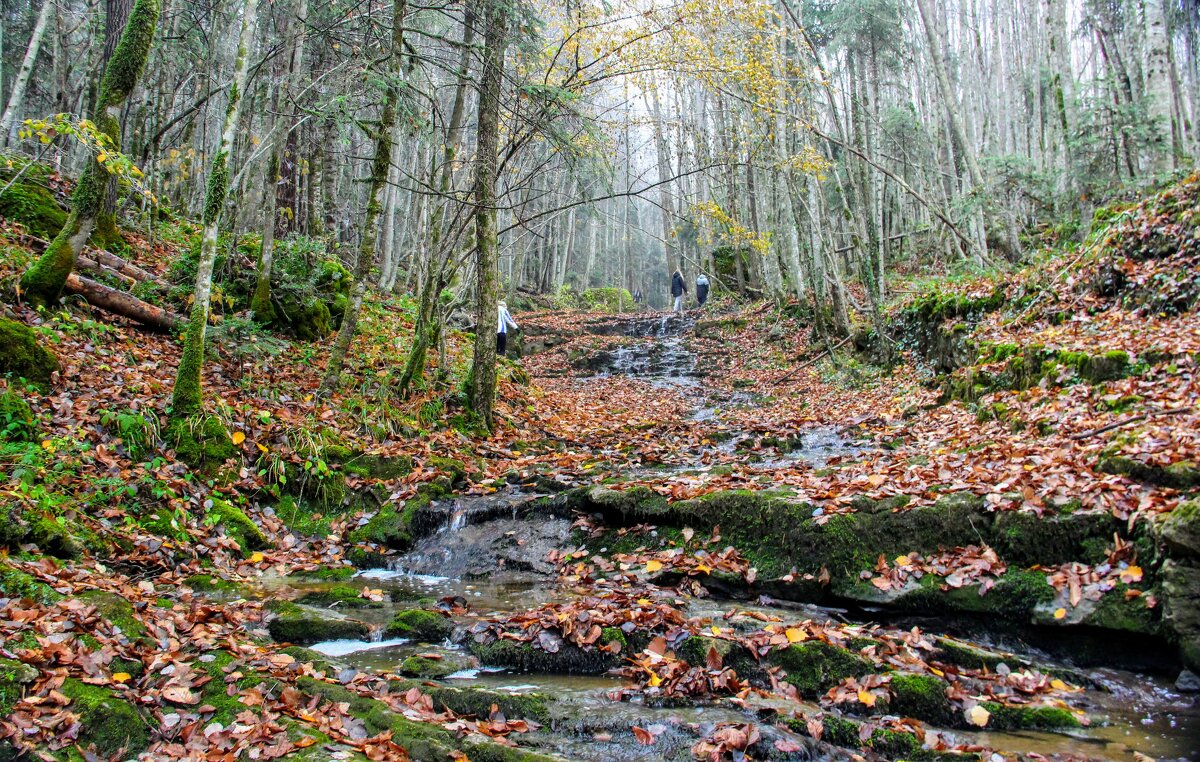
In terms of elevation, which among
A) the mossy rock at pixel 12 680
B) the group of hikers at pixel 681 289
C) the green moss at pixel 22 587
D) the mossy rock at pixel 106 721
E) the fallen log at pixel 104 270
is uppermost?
the group of hikers at pixel 681 289

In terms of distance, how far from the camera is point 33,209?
875 cm

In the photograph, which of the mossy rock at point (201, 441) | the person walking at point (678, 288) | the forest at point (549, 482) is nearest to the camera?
the forest at point (549, 482)

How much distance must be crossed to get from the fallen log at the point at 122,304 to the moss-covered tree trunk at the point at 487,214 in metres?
3.95

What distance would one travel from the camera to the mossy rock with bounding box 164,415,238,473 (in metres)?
6.57

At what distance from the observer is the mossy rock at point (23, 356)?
6043mm

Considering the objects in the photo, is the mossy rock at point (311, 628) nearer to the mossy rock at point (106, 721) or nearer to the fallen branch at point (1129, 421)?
the mossy rock at point (106, 721)

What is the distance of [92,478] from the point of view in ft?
18.2

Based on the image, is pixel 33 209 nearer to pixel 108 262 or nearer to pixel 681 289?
pixel 108 262

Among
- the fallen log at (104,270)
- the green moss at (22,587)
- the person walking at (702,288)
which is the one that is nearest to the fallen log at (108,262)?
the fallen log at (104,270)

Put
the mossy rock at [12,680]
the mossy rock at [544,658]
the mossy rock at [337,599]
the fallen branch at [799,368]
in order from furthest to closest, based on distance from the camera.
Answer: the fallen branch at [799,368] → the mossy rock at [337,599] → the mossy rock at [544,658] → the mossy rock at [12,680]

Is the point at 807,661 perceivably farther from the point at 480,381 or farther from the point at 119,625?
the point at 480,381

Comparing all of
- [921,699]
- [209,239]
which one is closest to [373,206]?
[209,239]

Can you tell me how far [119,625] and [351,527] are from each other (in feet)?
11.0

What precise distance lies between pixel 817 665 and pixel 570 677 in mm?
1516
